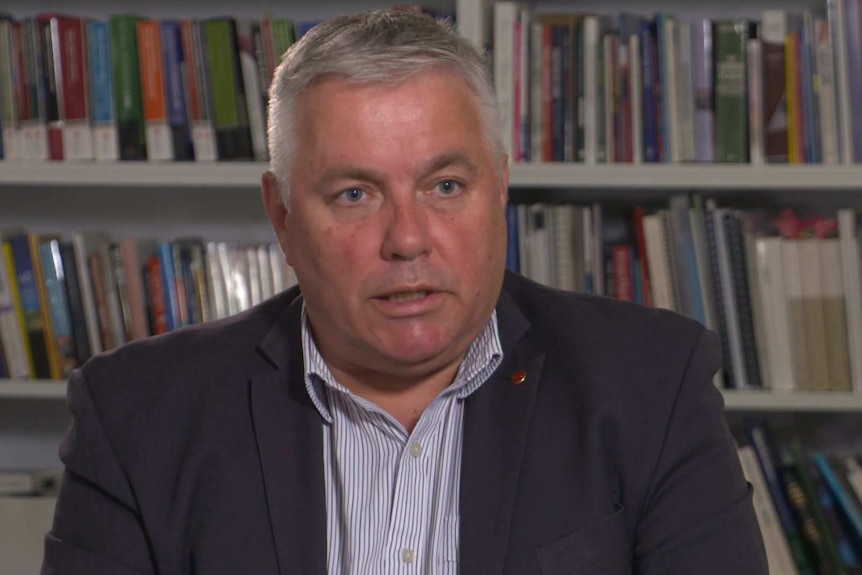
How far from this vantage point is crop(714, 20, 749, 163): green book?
212cm

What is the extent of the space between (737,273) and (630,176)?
0.88ft

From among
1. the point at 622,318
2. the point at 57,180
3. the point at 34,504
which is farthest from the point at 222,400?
the point at 34,504

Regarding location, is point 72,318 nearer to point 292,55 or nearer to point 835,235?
point 292,55

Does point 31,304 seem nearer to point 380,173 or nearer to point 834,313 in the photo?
point 380,173

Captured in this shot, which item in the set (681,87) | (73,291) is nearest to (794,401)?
(681,87)

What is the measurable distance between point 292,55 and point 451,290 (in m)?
0.32

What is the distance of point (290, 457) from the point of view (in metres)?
1.32

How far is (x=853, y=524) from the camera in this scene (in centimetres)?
214

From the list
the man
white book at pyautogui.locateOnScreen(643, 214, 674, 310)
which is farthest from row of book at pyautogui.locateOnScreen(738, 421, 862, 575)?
the man

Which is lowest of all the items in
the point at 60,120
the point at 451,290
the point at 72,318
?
the point at 72,318

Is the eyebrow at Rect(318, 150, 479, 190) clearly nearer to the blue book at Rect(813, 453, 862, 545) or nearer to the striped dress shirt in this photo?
the striped dress shirt

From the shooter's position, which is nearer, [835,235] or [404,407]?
[404,407]

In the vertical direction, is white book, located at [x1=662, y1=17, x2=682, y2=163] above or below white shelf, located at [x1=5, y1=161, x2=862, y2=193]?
above

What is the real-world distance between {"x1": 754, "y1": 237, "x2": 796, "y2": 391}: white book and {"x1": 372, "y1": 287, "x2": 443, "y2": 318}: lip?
110 cm
